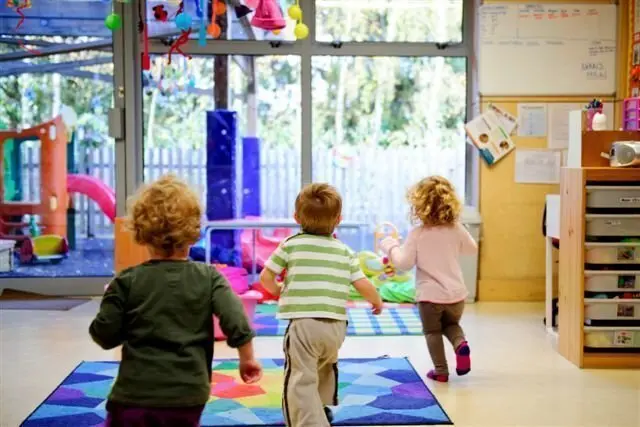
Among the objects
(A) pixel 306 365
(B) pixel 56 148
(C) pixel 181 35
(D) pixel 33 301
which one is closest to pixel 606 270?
(A) pixel 306 365

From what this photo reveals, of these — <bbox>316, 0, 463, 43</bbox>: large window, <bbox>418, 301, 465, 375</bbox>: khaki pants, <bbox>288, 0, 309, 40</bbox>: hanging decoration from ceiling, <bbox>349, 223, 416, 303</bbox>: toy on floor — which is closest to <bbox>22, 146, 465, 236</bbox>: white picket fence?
<bbox>349, 223, 416, 303</bbox>: toy on floor

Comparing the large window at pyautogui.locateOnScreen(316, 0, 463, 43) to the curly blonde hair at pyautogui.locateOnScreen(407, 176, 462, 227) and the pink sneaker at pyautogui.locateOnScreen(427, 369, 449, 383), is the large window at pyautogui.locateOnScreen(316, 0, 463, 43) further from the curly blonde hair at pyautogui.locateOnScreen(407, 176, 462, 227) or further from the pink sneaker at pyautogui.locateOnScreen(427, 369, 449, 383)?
the pink sneaker at pyautogui.locateOnScreen(427, 369, 449, 383)

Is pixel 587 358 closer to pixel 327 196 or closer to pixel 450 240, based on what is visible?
pixel 450 240

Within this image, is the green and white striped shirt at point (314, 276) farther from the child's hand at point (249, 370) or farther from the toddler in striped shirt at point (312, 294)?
the child's hand at point (249, 370)

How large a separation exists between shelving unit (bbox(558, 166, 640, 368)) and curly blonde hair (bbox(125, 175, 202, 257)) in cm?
229

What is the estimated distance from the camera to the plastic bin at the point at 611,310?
152 inches

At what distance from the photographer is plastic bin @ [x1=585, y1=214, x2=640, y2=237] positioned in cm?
384

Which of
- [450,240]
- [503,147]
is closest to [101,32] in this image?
[503,147]

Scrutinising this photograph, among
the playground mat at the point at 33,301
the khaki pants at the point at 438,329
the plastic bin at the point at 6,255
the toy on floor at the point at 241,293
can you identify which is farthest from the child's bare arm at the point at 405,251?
the plastic bin at the point at 6,255

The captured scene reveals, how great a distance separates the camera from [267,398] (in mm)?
3318

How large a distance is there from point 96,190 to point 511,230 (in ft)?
8.68

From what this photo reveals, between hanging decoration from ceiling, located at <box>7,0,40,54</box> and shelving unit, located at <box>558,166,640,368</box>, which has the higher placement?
A: hanging decoration from ceiling, located at <box>7,0,40,54</box>

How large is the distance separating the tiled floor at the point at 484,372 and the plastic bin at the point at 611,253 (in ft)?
1.56

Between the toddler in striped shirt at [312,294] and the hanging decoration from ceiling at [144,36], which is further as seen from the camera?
the hanging decoration from ceiling at [144,36]
